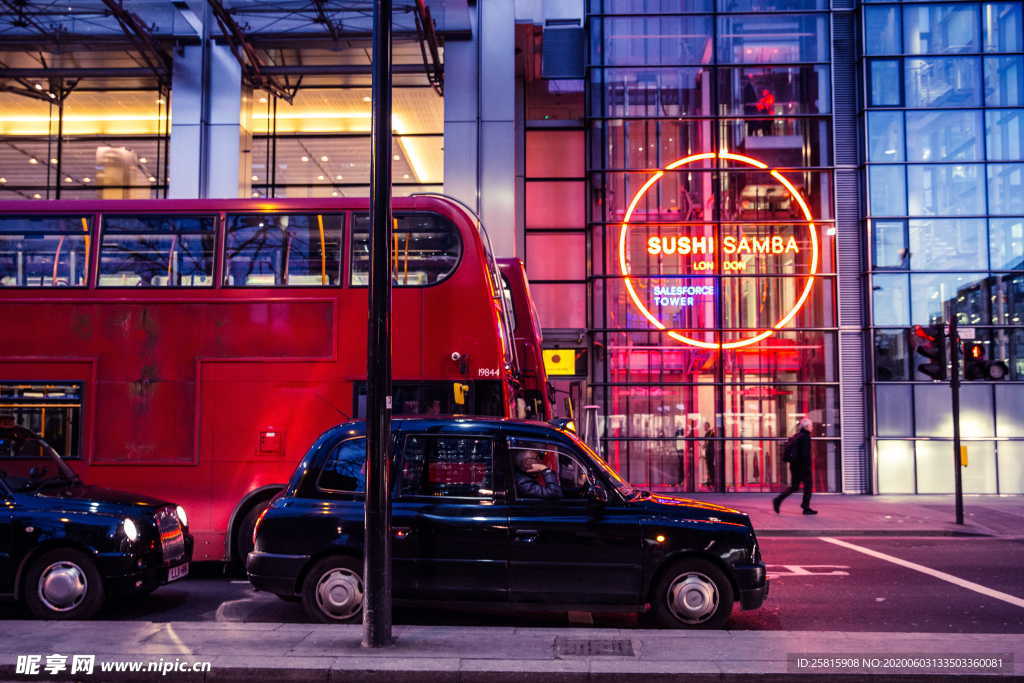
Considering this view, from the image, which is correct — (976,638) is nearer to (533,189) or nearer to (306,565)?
(306,565)

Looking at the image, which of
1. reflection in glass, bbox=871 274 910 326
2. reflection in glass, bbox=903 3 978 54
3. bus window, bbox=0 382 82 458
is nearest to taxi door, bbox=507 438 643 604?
bus window, bbox=0 382 82 458

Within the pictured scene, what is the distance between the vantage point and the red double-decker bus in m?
10.2

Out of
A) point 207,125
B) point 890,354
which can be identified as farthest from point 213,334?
point 890,354

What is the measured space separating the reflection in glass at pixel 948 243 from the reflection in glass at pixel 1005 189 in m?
0.54

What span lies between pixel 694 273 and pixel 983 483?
8.08 m

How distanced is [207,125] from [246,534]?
12.8 meters

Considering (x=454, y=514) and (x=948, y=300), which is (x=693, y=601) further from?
(x=948, y=300)

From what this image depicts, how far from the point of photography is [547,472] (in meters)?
7.73

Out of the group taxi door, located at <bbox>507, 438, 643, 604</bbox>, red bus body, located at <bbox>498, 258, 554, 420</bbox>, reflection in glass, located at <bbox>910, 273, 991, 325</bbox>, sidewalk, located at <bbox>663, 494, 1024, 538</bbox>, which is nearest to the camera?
taxi door, located at <bbox>507, 438, 643, 604</bbox>

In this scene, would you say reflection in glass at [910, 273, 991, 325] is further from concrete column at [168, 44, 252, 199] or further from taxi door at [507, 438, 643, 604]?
concrete column at [168, 44, 252, 199]

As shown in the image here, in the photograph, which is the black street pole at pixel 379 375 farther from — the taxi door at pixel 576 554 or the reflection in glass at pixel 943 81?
the reflection in glass at pixel 943 81

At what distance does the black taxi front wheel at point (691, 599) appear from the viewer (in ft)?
24.5

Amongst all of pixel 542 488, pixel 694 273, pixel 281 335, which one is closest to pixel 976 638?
pixel 542 488

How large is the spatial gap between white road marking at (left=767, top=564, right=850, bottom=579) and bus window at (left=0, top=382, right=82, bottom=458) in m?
8.44
